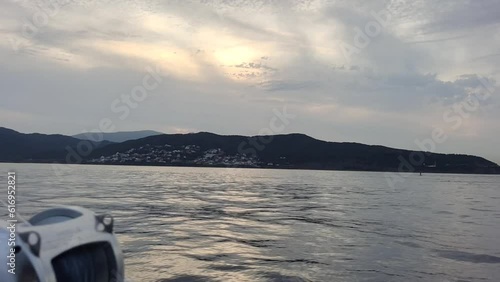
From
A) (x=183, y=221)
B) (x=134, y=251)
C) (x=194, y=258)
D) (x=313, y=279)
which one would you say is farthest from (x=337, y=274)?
(x=183, y=221)

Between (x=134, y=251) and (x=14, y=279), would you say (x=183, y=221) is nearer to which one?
(x=134, y=251)

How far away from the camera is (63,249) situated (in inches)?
191

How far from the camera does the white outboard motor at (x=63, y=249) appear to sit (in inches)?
181

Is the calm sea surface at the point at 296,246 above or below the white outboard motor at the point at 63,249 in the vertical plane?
below

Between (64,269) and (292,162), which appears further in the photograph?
(292,162)

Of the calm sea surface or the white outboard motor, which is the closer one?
the white outboard motor

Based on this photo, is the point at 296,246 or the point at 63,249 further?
the point at 296,246

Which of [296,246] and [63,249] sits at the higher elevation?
[63,249]

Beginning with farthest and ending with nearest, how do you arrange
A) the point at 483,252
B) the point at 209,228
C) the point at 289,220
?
the point at 289,220 → the point at 209,228 → the point at 483,252

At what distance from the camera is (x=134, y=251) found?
14.4 metres

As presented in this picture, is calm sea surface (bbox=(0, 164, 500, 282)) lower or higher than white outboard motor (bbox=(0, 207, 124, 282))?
lower

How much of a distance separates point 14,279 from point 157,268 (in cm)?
→ 788

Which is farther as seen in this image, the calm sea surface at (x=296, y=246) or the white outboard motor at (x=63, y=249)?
the calm sea surface at (x=296, y=246)

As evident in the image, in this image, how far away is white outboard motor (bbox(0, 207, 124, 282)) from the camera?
4590 millimetres
